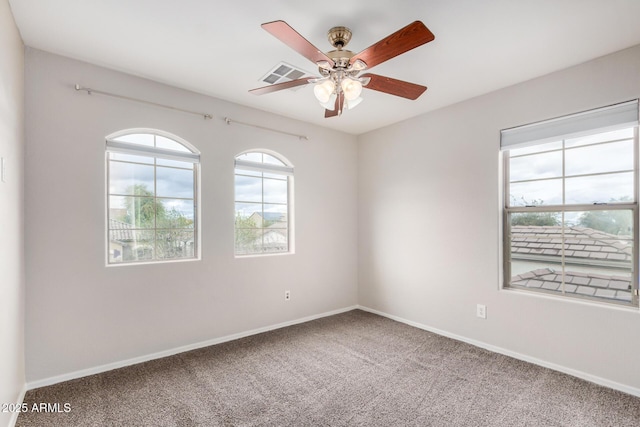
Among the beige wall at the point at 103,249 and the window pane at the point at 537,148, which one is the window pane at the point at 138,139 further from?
the window pane at the point at 537,148

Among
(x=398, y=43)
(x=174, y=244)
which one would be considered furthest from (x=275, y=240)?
(x=398, y=43)

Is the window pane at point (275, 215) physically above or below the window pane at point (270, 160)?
below

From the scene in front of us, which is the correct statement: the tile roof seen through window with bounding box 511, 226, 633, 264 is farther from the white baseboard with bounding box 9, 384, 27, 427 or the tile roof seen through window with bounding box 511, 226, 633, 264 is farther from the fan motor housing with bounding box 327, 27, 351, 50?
the white baseboard with bounding box 9, 384, 27, 427

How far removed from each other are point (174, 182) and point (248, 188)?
2.63 feet

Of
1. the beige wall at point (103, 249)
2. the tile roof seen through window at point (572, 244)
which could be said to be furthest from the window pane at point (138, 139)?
the tile roof seen through window at point (572, 244)

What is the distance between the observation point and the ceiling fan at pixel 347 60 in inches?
61.6

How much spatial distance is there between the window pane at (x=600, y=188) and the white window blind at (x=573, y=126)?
1.24ft

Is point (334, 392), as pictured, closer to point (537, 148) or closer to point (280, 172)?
point (280, 172)

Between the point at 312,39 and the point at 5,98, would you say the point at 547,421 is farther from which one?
the point at 5,98

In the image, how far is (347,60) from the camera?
1.95 metres

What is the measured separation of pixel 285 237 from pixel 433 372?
2.16m

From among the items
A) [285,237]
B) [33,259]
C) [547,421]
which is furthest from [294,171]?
[547,421]

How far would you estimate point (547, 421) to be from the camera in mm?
1991

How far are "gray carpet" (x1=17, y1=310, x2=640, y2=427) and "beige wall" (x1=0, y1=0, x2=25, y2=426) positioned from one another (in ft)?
1.24
